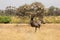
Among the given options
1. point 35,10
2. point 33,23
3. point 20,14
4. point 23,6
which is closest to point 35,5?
point 35,10

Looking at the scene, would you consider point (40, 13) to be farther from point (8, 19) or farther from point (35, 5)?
point (8, 19)

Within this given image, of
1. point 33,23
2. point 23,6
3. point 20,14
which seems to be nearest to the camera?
point 33,23

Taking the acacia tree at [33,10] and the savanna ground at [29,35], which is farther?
the acacia tree at [33,10]

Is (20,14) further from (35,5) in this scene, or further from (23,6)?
(35,5)

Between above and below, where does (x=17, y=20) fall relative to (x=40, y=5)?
below

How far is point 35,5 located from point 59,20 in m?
6.19

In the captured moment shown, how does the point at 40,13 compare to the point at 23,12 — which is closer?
the point at 40,13

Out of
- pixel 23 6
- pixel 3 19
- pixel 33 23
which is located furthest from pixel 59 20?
pixel 33 23

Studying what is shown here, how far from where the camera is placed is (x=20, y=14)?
31.2 m

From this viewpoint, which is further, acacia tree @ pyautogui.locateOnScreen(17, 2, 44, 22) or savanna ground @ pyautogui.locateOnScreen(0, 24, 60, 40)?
acacia tree @ pyautogui.locateOnScreen(17, 2, 44, 22)

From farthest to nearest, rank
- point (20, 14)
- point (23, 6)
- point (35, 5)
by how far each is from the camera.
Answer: point (20, 14) < point (23, 6) < point (35, 5)

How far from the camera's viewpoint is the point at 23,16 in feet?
103

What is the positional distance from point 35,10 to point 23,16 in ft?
16.8

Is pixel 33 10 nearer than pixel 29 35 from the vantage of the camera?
No
